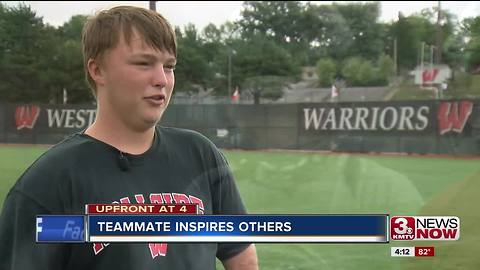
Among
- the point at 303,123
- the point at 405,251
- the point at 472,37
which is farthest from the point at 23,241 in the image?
the point at 303,123

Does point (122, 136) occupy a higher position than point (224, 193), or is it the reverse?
point (122, 136)

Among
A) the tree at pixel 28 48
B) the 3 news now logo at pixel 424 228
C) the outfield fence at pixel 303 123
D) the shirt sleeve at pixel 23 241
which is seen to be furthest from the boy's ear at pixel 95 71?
the 3 news now logo at pixel 424 228

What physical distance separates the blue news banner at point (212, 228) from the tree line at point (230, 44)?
1.54 ft

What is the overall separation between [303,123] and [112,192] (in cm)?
163

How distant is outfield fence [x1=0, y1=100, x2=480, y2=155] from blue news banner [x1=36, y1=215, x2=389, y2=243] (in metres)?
0.43

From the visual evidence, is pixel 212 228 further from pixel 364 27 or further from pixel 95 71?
pixel 364 27

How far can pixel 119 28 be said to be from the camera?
0.86m

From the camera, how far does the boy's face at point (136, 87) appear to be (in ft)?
2.94

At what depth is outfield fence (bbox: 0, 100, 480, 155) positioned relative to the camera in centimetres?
148

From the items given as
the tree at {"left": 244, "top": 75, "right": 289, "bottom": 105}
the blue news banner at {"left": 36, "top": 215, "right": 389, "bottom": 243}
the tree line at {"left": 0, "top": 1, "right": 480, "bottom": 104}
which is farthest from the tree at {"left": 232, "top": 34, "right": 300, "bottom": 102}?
the blue news banner at {"left": 36, "top": 215, "right": 389, "bottom": 243}

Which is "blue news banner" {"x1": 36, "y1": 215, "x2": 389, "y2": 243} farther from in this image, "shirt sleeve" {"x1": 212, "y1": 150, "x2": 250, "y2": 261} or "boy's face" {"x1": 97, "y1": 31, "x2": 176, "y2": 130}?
"boy's face" {"x1": 97, "y1": 31, "x2": 176, "y2": 130}

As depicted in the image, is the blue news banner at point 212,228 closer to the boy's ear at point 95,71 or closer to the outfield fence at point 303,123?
the boy's ear at point 95,71

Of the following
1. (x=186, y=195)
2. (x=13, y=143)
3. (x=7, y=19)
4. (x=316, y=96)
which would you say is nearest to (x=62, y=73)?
(x=7, y=19)

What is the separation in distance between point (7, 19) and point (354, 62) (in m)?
1.33
